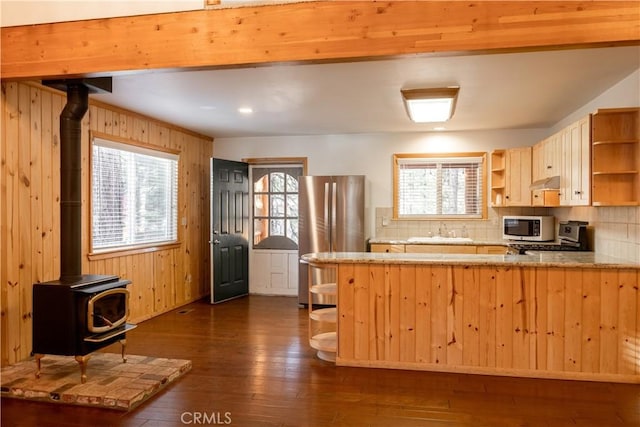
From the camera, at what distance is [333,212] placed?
5852 mm

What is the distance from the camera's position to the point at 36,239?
3760mm

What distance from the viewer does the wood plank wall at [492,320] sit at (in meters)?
3.30

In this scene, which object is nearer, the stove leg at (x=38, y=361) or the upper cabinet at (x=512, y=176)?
the stove leg at (x=38, y=361)

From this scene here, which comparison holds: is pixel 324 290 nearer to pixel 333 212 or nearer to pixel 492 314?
pixel 492 314

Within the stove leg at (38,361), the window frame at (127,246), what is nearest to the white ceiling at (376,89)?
the window frame at (127,246)

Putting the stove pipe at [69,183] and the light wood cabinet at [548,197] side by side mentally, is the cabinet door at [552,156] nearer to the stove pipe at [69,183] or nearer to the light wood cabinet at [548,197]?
the light wood cabinet at [548,197]

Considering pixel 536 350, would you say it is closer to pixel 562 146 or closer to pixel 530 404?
pixel 530 404

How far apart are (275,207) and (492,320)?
13.1 ft

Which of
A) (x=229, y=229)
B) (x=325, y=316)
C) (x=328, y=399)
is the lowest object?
(x=328, y=399)

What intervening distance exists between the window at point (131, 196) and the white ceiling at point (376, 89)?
51 centimetres

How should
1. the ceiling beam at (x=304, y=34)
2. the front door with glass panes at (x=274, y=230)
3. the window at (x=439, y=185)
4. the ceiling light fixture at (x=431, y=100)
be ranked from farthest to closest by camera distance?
the front door with glass panes at (x=274, y=230), the window at (x=439, y=185), the ceiling light fixture at (x=431, y=100), the ceiling beam at (x=304, y=34)

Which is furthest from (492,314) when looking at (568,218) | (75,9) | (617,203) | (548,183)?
(75,9)

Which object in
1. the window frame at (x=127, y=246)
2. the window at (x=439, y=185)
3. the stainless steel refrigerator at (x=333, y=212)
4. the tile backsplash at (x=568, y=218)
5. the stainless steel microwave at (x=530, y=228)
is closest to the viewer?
the tile backsplash at (x=568, y=218)

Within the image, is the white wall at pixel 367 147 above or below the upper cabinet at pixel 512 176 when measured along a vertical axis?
above
